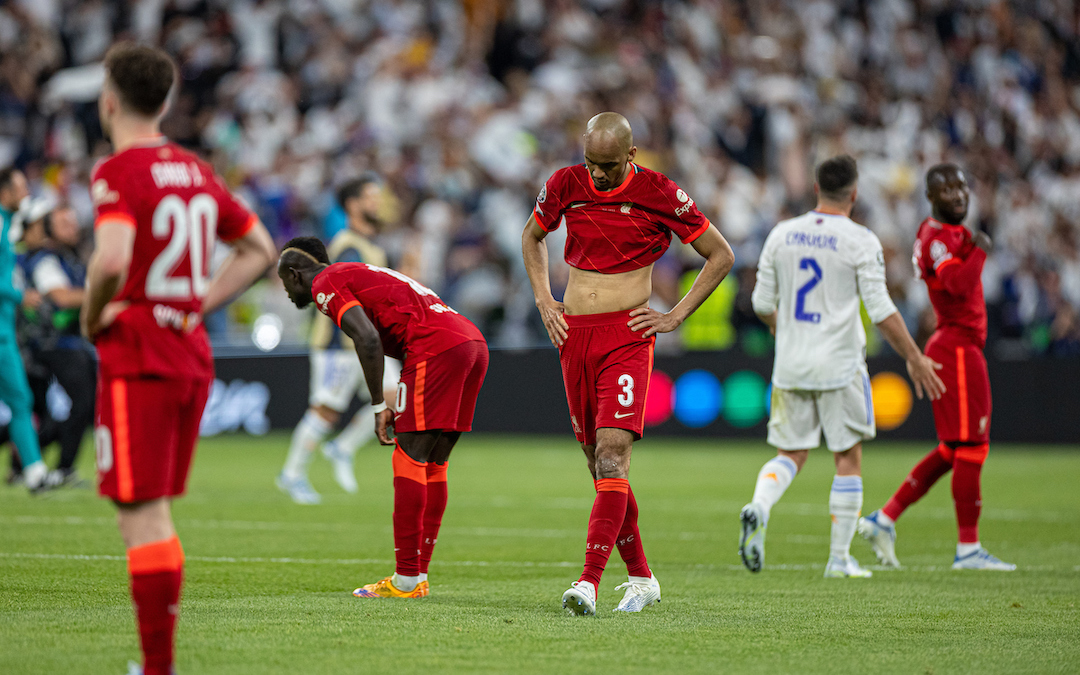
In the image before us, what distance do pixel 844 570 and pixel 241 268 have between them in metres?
4.71

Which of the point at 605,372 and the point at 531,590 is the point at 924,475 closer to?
the point at 531,590

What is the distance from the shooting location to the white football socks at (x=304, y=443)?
1217cm

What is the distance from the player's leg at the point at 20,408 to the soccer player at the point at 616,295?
6108mm

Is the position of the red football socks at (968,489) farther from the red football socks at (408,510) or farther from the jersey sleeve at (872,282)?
the red football socks at (408,510)

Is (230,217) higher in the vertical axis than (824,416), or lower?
higher

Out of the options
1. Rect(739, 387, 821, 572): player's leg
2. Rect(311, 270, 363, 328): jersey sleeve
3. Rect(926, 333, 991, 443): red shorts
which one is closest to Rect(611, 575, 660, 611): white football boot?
Rect(739, 387, 821, 572): player's leg

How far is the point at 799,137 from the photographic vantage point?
23.0 meters

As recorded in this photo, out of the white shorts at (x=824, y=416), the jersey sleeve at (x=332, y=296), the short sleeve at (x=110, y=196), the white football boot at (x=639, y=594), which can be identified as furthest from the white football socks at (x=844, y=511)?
the short sleeve at (x=110, y=196)

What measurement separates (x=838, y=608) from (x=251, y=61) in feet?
63.5

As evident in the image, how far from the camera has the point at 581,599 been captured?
20.1 ft

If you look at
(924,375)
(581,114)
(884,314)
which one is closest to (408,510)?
(884,314)

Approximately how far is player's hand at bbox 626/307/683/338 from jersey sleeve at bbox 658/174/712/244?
1.32ft

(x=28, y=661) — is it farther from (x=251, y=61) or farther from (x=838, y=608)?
(x=251, y=61)

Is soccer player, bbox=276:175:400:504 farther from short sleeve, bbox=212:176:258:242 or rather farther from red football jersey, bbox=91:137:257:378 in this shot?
red football jersey, bbox=91:137:257:378
